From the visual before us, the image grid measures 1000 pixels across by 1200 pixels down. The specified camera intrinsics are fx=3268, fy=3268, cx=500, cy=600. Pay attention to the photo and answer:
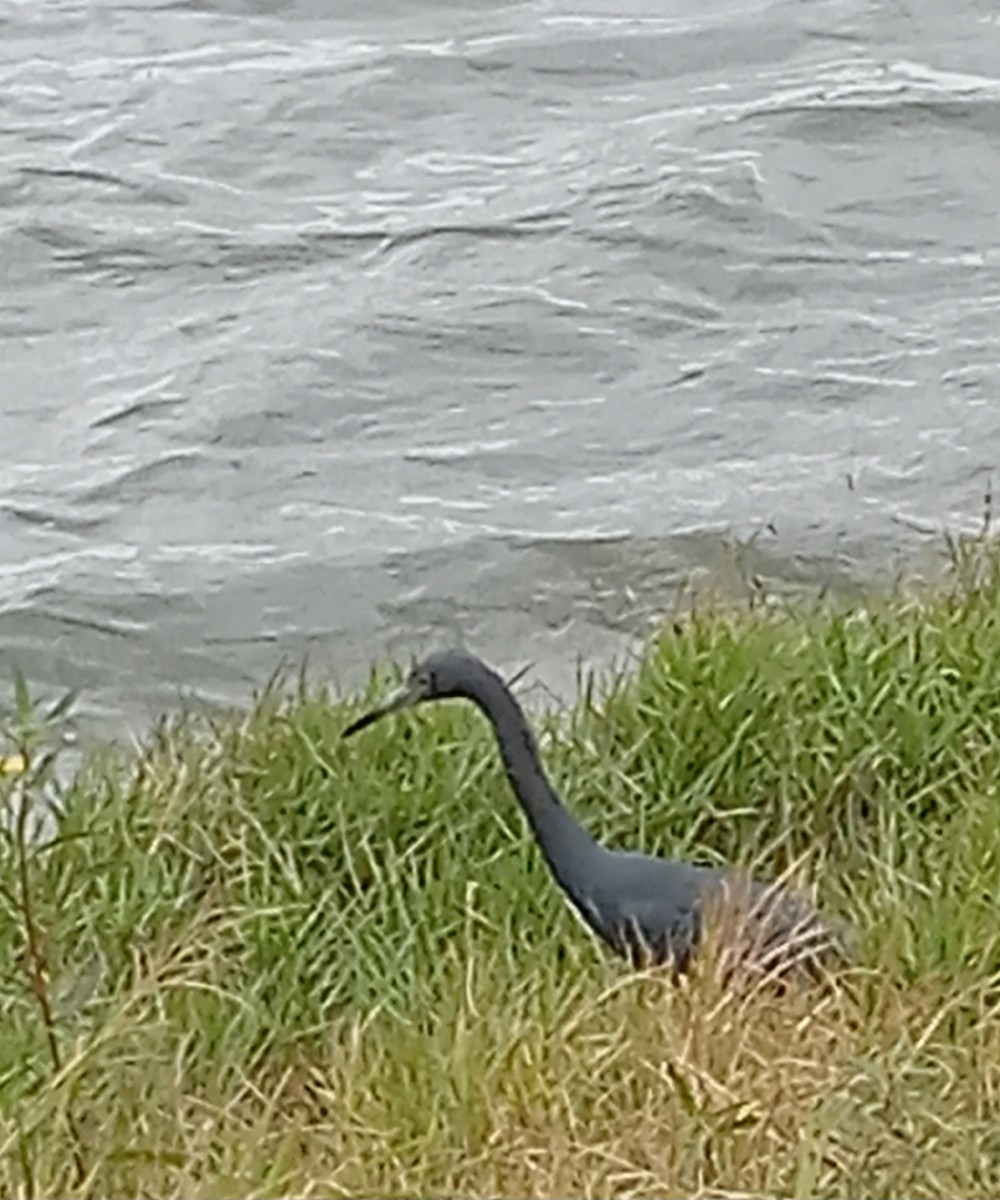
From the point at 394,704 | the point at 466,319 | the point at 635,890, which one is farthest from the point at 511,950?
the point at 466,319

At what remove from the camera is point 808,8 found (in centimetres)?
1012

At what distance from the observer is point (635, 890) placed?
4590 millimetres

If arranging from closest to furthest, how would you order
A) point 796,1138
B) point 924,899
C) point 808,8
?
point 796,1138
point 924,899
point 808,8

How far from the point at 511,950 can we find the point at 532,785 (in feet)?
0.79

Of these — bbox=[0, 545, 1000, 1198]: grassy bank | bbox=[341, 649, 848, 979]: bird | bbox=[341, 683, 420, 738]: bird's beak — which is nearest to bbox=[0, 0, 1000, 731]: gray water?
bbox=[0, 545, 1000, 1198]: grassy bank

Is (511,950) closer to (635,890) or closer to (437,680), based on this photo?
(635,890)

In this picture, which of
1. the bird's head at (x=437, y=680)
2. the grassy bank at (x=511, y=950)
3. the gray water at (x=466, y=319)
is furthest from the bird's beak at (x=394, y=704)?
the gray water at (x=466, y=319)

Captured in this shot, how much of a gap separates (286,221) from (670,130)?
1224mm

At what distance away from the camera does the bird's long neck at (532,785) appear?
469 centimetres

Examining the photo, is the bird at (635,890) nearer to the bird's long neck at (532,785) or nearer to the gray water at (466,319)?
the bird's long neck at (532,785)

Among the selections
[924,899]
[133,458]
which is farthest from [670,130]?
[924,899]

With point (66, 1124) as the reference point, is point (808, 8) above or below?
below

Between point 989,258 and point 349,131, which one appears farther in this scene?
point 349,131

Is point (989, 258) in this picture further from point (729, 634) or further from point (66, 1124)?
point (66, 1124)
